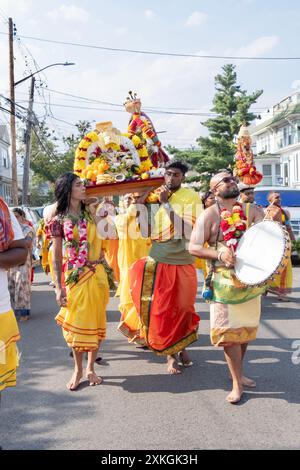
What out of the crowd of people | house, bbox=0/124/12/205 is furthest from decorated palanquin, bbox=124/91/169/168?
house, bbox=0/124/12/205

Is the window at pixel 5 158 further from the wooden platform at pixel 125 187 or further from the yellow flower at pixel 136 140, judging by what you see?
the wooden platform at pixel 125 187

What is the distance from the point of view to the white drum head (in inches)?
154

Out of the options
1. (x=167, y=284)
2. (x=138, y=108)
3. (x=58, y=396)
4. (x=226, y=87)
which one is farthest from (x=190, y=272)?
(x=226, y=87)

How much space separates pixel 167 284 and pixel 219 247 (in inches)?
37.3

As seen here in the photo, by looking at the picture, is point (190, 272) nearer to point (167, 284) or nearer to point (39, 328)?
point (167, 284)

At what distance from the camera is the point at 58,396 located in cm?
448

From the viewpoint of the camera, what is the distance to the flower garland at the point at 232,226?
416 cm

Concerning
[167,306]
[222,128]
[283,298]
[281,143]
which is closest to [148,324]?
[167,306]

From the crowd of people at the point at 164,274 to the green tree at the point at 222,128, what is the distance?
3065cm

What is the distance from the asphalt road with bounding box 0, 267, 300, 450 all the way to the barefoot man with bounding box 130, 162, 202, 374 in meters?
0.36

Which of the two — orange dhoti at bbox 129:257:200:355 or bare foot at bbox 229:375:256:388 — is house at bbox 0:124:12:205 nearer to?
orange dhoti at bbox 129:257:200:355

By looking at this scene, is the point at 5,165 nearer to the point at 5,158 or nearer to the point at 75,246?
the point at 5,158
